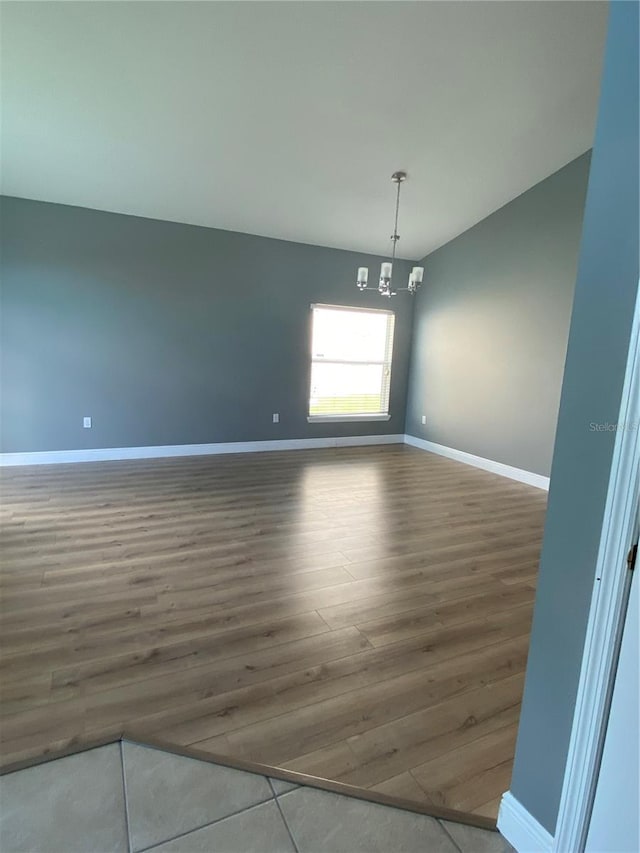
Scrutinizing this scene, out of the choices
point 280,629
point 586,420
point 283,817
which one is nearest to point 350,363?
point 280,629

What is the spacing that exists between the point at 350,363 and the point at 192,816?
5.32 metres

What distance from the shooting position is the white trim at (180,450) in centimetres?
453

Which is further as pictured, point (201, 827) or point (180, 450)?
point (180, 450)

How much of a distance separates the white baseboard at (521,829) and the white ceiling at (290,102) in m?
3.74

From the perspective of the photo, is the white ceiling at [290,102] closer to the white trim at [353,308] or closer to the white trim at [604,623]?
the white trim at [353,308]

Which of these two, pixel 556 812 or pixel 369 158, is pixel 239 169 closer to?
pixel 369 158

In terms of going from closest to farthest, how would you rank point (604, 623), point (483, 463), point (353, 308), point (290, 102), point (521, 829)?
point (604, 623) → point (521, 829) → point (290, 102) → point (483, 463) → point (353, 308)

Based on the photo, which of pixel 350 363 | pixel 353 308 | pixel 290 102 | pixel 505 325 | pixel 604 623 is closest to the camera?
pixel 604 623

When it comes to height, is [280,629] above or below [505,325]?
below

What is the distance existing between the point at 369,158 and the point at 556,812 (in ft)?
14.3

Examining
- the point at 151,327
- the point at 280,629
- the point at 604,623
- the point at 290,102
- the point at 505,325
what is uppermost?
the point at 290,102

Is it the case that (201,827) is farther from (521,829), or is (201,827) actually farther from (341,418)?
(341,418)

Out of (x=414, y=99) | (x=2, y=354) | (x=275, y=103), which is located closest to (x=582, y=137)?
(x=414, y=99)

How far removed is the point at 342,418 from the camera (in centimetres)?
604
